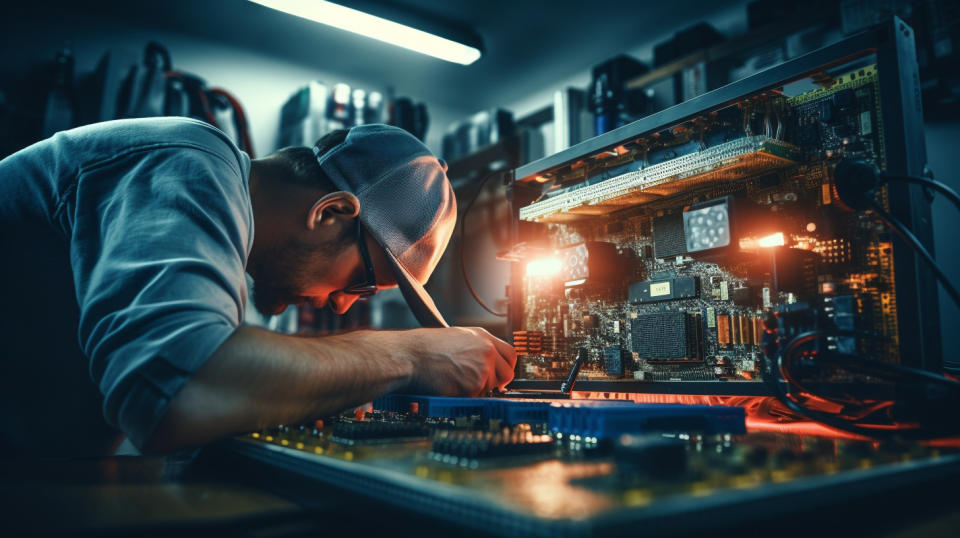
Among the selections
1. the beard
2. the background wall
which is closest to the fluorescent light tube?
the background wall

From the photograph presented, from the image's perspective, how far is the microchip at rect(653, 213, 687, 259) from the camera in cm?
99

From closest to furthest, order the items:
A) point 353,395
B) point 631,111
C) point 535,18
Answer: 1. point 353,395
2. point 631,111
3. point 535,18

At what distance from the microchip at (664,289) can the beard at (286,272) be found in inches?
24.7

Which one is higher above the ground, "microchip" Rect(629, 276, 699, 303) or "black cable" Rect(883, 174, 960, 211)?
"black cable" Rect(883, 174, 960, 211)

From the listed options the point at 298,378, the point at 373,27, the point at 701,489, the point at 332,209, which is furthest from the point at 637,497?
the point at 373,27

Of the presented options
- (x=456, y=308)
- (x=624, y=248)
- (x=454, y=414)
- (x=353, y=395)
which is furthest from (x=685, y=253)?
(x=456, y=308)

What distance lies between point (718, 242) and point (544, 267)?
502 mm

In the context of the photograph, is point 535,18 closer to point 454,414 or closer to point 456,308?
point 456,308

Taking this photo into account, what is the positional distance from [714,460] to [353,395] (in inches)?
18.0

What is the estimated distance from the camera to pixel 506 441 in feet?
1.56

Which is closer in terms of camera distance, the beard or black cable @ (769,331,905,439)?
black cable @ (769,331,905,439)

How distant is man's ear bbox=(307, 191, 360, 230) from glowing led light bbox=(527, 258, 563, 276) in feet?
1.48

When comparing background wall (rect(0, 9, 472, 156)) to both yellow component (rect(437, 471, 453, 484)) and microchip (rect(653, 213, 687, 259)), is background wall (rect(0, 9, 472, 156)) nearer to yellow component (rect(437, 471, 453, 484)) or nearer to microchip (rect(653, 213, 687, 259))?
microchip (rect(653, 213, 687, 259))

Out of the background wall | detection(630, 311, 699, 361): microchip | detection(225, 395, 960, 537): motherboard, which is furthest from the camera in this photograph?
the background wall
